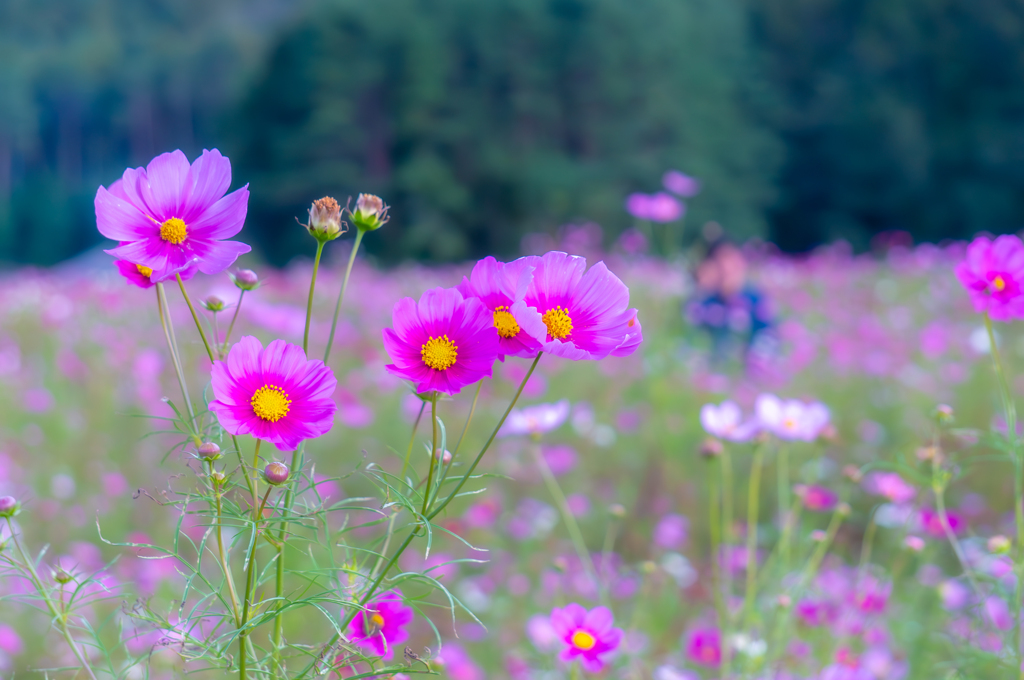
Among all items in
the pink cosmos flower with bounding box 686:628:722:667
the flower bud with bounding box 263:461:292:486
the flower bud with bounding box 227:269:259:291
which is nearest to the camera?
the flower bud with bounding box 263:461:292:486

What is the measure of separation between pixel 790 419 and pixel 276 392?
869 mm

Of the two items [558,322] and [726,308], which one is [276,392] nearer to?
[558,322]

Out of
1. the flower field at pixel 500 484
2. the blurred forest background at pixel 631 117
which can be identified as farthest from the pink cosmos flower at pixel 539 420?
the blurred forest background at pixel 631 117

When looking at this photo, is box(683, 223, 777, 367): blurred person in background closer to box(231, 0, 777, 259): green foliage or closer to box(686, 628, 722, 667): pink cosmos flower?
box(686, 628, 722, 667): pink cosmos flower

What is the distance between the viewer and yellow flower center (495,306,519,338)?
476 millimetres

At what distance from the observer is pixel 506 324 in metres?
0.48

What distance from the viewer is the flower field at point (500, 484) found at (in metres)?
0.47

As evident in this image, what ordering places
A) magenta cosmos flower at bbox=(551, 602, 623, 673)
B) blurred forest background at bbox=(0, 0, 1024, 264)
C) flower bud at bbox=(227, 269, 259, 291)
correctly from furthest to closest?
blurred forest background at bbox=(0, 0, 1024, 264)
magenta cosmos flower at bbox=(551, 602, 623, 673)
flower bud at bbox=(227, 269, 259, 291)

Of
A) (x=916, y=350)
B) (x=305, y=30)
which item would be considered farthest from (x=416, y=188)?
(x=916, y=350)

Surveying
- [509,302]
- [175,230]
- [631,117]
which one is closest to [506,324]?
[509,302]

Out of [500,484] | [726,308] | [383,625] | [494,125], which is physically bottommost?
[383,625]

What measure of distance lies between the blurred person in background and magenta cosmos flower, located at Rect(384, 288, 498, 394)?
3.10 metres

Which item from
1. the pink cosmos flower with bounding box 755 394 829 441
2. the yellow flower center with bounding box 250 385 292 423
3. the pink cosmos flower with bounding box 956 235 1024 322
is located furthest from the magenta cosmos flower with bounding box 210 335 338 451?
the pink cosmos flower with bounding box 755 394 829 441

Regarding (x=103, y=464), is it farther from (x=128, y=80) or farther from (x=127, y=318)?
(x=128, y=80)
